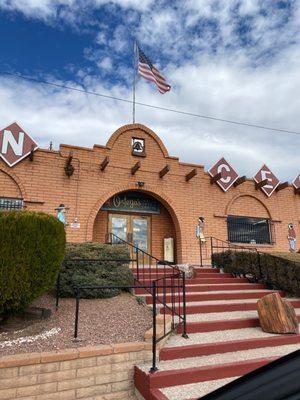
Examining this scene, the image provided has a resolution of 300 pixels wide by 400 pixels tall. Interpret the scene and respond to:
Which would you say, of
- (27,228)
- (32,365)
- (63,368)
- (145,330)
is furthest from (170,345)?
(27,228)

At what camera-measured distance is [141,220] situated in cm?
1373

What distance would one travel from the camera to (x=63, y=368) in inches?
167

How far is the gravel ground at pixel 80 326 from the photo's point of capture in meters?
4.71

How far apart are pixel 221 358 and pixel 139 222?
906 cm

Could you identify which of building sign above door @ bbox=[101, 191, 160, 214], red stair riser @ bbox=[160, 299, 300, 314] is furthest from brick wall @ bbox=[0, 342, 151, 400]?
building sign above door @ bbox=[101, 191, 160, 214]

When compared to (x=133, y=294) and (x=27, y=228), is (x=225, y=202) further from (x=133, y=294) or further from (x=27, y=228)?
(x=27, y=228)

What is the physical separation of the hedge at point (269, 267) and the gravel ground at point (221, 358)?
3.30 m

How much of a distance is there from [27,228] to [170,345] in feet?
9.31

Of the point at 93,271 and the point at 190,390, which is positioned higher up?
the point at 93,271

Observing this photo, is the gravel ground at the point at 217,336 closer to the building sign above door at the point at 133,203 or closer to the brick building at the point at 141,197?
the brick building at the point at 141,197

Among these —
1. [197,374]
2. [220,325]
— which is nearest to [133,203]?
[220,325]

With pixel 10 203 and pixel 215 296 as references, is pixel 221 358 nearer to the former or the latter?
pixel 215 296

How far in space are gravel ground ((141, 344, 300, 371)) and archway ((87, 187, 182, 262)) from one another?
7.91 metres

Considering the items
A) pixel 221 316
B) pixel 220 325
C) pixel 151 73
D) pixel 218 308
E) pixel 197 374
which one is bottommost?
pixel 197 374
